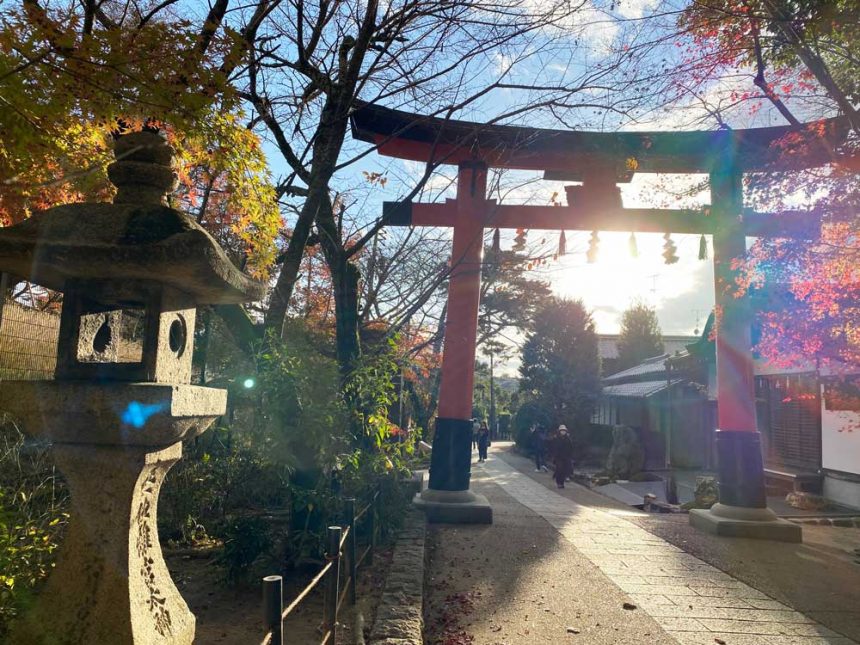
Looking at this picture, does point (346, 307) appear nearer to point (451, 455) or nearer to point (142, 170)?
point (451, 455)

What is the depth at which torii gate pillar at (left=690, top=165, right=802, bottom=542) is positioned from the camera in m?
8.14

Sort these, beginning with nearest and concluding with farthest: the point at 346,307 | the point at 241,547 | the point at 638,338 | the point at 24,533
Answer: the point at 24,533
the point at 241,547
the point at 346,307
the point at 638,338

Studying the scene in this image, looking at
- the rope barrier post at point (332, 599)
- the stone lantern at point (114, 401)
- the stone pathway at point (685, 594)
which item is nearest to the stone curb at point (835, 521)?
the stone pathway at point (685, 594)

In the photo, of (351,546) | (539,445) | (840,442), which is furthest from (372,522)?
(539,445)

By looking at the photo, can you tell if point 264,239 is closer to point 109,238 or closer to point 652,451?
point 109,238

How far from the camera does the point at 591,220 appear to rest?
9906mm

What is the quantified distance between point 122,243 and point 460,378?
671cm

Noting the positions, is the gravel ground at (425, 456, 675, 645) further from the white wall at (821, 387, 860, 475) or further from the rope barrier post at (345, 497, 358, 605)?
the white wall at (821, 387, 860, 475)

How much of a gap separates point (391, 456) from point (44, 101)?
4.39 metres

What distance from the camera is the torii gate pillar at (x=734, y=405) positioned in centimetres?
814

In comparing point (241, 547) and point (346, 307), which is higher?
point (346, 307)

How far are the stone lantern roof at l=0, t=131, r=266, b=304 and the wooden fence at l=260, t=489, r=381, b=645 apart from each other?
4.95 feet

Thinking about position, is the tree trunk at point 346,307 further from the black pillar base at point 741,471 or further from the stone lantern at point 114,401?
the black pillar base at point 741,471

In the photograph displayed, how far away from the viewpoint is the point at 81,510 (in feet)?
9.23
